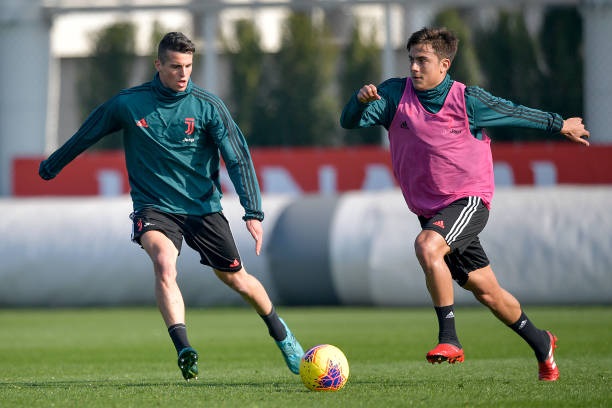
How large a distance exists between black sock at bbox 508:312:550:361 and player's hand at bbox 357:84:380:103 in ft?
5.27

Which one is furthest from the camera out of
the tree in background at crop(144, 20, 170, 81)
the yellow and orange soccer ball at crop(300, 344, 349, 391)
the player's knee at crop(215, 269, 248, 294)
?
the tree in background at crop(144, 20, 170, 81)

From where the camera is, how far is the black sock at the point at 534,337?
22.6 ft

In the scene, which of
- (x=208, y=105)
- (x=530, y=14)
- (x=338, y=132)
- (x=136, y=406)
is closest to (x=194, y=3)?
(x=338, y=132)

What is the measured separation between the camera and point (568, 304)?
45.5 ft

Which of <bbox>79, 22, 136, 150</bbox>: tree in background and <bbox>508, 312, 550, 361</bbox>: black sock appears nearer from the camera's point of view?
<bbox>508, 312, 550, 361</bbox>: black sock

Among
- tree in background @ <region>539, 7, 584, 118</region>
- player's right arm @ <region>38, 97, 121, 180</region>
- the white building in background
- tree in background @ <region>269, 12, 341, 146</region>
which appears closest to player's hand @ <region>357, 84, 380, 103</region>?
player's right arm @ <region>38, 97, 121, 180</region>

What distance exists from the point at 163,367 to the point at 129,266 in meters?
6.87

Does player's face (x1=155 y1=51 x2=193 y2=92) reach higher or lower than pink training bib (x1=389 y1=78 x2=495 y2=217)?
higher

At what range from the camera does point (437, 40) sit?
22.7 feet

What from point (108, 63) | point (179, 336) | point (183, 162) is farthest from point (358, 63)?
point (179, 336)

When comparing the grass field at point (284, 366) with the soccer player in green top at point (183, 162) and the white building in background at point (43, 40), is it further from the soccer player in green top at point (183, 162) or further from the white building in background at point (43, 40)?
the white building in background at point (43, 40)

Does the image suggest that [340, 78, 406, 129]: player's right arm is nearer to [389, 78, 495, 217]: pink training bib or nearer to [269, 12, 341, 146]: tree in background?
[389, 78, 495, 217]: pink training bib

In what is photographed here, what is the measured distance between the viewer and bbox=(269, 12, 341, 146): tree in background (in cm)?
3133

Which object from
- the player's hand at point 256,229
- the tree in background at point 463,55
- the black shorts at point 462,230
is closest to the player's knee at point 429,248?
the black shorts at point 462,230
